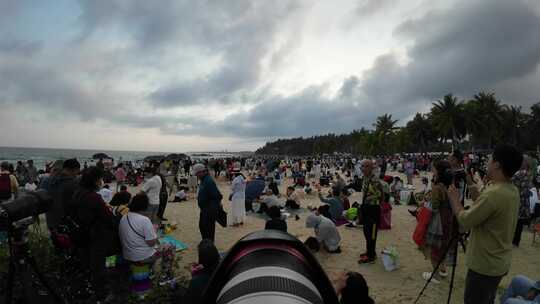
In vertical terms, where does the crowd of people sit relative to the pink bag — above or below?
above

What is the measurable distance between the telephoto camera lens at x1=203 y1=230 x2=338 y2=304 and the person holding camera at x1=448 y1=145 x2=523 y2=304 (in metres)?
1.96

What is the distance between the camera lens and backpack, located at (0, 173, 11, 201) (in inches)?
248

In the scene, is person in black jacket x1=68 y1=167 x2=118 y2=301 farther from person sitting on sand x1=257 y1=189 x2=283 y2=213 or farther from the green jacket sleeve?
person sitting on sand x1=257 y1=189 x2=283 y2=213

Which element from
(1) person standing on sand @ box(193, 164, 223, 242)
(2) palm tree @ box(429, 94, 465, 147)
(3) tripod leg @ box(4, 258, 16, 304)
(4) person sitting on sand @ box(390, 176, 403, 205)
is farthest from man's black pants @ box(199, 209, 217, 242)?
(2) palm tree @ box(429, 94, 465, 147)

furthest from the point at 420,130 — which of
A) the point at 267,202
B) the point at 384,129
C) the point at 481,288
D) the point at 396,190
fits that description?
the point at 481,288

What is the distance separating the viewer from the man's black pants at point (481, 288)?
2.37m

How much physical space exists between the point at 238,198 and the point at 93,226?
491 centimetres

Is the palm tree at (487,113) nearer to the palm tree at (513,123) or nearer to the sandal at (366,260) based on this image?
the palm tree at (513,123)

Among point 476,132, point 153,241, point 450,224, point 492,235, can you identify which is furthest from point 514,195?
point 476,132

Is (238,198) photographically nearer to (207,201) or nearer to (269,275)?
(207,201)

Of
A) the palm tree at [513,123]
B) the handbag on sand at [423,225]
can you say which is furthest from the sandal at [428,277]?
the palm tree at [513,123]

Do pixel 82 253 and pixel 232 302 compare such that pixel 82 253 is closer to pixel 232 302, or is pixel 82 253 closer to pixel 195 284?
pixel 195 284

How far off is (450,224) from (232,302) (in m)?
4.41

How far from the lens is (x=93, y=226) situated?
3.34 meters
